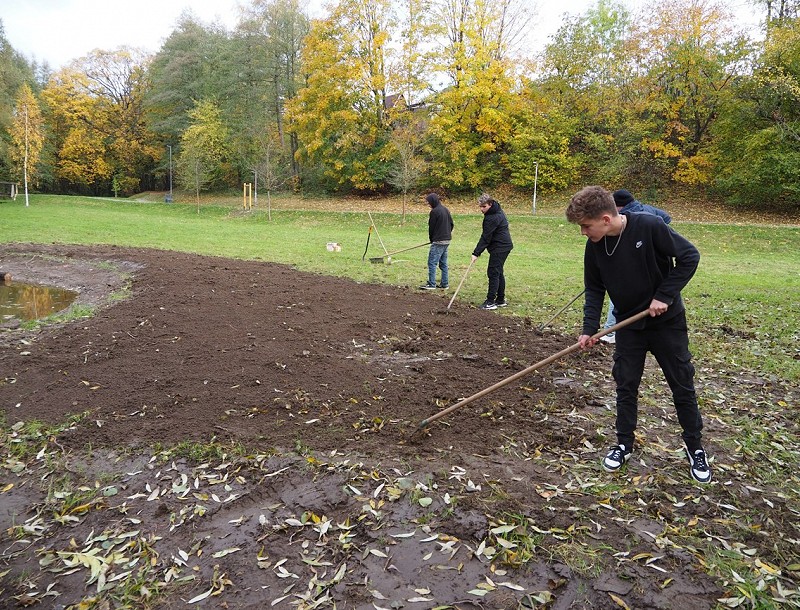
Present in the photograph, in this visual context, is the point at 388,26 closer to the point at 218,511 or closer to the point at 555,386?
the point at 555,386

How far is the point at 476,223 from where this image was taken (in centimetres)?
2511

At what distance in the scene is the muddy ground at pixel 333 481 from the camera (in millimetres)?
2898

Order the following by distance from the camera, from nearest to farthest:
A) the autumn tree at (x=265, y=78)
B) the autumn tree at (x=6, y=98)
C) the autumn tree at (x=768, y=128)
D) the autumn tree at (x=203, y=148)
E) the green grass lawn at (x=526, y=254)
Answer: the green grass lawn at (x=526, y=254) → the autumn tree at (x=768, y=128) → the autumn tree at (x=6, y=98) → the autumn tree at (x=203, y=148) → the autumn tree at (x=265, y=78)

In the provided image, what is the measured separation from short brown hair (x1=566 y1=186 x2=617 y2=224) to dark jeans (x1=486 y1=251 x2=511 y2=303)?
5.35 meters

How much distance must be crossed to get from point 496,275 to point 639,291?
17.9 feet

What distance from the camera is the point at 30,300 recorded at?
31.1 feet

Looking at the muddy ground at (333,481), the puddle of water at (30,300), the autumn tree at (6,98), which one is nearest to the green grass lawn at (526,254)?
the muddy ground at (333,481)

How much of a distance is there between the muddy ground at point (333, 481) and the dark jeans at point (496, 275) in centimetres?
227

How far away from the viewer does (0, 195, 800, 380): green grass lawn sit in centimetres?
786

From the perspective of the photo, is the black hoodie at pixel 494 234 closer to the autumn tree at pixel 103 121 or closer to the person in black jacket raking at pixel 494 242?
the person in black jacket raking at pixel 494 242

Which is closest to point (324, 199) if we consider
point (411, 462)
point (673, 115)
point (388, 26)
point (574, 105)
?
point (388, 26)

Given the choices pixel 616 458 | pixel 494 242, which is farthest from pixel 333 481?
pixel 494 242

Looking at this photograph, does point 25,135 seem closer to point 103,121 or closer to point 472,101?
point 103,121

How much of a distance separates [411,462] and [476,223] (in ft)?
72.1
